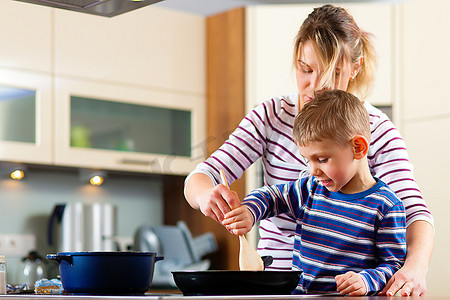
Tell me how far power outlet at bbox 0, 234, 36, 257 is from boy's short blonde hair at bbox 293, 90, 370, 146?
2.24 m

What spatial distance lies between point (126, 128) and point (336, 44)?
199 centimetres

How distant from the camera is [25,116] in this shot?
3.10 meters

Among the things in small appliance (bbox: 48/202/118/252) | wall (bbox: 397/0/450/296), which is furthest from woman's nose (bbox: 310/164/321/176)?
small appliance (bbox: 48/202/118/252)

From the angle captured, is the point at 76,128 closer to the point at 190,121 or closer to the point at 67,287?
the point at 190,121

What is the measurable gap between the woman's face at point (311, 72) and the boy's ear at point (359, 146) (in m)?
0.30

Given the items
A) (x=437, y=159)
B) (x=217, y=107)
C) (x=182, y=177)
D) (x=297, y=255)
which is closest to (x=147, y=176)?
(x=182, y=177)

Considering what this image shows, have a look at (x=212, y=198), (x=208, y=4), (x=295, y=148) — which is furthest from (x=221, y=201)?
(x=208, y=4)

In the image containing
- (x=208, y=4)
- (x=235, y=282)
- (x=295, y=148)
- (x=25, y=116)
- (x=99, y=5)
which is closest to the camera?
(x=235, y=282)

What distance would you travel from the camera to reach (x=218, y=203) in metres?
1.31

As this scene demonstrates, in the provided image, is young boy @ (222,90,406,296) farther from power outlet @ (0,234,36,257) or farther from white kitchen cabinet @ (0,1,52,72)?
power outlet @ (0,234,36,257)

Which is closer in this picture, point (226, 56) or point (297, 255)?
point (297, 255)

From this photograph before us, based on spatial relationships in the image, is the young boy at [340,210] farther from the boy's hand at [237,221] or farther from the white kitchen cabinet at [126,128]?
the white kitchen cabinet at [126,128]

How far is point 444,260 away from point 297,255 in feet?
6.12

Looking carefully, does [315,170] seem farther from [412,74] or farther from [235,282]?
[412,74]
